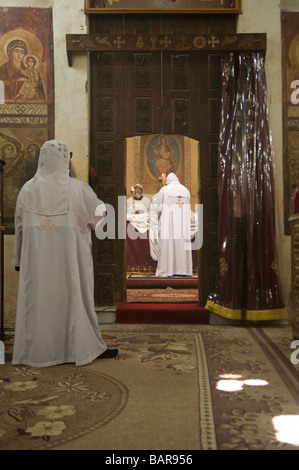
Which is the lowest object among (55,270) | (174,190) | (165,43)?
(55,270)

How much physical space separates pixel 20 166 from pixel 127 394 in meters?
3.55

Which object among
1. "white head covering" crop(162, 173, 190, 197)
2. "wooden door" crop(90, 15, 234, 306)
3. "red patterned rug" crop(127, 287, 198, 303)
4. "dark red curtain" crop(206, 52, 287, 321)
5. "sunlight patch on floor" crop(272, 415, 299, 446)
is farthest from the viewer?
"white head covering" crop(162, 173, 190, 197)

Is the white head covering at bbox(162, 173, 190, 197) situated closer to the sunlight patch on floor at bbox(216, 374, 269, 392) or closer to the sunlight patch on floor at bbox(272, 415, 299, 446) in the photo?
the sunlight patch on floor at bbox(216, 374, 269, 392)

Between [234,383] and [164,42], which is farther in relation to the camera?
[164,42]

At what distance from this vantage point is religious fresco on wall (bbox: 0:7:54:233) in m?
5.36

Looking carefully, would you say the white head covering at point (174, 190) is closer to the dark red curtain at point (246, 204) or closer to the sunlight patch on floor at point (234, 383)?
the dark red curtain at point (246, 204)

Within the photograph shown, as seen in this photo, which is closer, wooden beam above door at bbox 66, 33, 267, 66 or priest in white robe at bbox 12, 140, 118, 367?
priest in white robe at bbox 12, 140, 118, 367

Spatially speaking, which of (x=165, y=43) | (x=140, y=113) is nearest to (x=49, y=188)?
(x=140, y=113)

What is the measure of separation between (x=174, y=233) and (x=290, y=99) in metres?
3.39

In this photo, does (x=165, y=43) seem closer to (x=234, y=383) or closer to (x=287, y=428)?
(x=234, y=383)

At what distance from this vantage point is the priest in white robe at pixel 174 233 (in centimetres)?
789

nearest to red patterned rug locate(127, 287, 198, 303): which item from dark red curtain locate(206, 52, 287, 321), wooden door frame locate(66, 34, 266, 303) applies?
dark red curtain locate(206, 52, 287, 321)

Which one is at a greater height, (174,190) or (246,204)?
(174,190)

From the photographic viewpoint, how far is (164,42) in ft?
17.0
